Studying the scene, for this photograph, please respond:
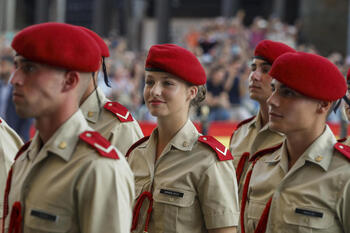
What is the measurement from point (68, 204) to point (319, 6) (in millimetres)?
20033

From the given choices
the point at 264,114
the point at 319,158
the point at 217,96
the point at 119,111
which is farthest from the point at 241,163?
the point at 217,96

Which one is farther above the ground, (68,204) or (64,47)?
(64,47)

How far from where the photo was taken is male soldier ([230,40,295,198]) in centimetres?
414

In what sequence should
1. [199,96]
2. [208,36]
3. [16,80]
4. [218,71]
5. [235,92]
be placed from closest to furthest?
[16,80] → [199,96] → [218,71] → [235,92] → [208,36]

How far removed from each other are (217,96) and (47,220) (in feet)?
26.9

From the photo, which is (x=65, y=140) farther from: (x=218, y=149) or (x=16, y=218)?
(x=218, y=149)

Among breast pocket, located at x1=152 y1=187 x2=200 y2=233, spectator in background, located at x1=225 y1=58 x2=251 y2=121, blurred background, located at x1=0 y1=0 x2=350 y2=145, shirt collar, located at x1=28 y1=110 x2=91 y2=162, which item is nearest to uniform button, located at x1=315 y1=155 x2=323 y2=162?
breast pocket, located at x1=152 y1=187 x2=200 y2=233

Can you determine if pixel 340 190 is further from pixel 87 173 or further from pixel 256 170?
pixel 87 173

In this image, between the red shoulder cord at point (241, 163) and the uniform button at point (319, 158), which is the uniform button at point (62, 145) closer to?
the uniform button at point (319, 158)

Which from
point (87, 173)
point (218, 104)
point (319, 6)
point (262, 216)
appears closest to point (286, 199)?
point (262, 216)

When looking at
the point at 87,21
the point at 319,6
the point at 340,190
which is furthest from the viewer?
the point at 87,21

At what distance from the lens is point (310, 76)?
297 centimetres

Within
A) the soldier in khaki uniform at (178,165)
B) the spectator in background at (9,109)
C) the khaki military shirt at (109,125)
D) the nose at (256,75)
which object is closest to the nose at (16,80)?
the soldier in khaki uniform at (178,165)

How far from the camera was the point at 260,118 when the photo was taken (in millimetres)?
4297
